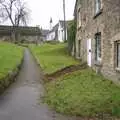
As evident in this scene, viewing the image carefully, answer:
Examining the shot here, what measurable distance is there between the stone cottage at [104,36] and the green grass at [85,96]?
88 cm

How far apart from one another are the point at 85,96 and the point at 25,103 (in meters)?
2.49

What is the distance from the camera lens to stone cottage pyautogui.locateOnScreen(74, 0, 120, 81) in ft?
49.8

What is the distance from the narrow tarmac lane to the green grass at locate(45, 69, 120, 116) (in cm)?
55

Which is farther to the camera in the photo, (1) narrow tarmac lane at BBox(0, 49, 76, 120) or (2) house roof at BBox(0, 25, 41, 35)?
(2) house roof at BBox(0, 25, 41, 35)

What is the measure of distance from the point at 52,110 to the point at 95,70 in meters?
8.44

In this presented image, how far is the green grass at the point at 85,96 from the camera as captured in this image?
11.3 m

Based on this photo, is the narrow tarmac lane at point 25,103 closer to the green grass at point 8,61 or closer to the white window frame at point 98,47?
the green grass at point 8,61

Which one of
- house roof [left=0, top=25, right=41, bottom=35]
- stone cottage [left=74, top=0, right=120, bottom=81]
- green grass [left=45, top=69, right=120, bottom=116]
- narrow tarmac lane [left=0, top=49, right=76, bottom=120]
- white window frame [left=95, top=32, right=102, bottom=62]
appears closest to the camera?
narrow tarmac lane [left=0, top=49, right=76, bottom=120]

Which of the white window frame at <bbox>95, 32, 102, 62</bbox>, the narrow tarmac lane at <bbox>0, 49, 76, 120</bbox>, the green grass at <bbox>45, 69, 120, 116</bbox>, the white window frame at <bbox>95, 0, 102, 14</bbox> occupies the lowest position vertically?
the narrow tarmac lane at <bbox>0, 49, 76, 120</bbox>

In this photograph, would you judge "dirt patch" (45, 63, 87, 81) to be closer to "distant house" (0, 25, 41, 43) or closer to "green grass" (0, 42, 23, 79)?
"green grass" (0, 42, 23, 79)

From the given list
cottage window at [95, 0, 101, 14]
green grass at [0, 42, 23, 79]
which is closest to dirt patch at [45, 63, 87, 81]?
green grass at [0, 42, 23, 79]

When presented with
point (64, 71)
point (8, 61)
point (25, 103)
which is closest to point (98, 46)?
point (64, 71)

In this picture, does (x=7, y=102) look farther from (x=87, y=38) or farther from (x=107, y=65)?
(x=87, y=38)

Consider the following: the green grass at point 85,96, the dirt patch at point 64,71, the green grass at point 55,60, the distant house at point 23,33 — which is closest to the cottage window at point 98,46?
the green grass at point 85,96
